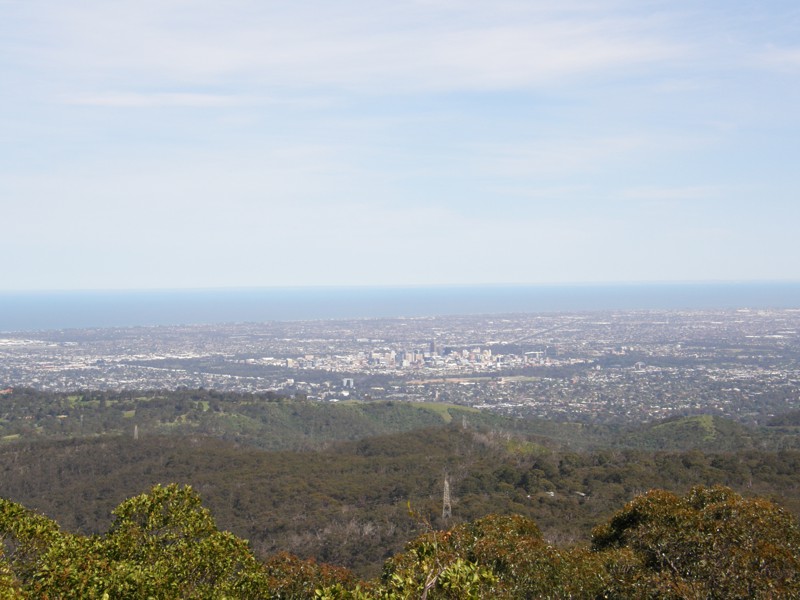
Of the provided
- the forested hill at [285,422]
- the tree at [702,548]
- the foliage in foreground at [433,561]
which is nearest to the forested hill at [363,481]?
the forested hill at [285,422]

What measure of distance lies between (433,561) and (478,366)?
133 meters

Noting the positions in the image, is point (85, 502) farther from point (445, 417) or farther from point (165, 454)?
point (445, 417)

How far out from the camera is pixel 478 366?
13962 centimetres

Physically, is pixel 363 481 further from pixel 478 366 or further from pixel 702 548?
pixel 478 366

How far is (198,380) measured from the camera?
122 meters

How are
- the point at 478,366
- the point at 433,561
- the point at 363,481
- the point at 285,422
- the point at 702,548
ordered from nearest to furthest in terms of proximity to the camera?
1. the point at 433,561
2. the point at 702,548
3. the point at 363,481
4. the point at 285,422
5. the point at 478,366

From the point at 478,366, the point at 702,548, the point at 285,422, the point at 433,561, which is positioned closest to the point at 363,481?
the point at 285,422

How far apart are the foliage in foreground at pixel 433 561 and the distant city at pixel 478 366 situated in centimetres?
7691

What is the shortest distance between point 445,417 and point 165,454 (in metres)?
40.5

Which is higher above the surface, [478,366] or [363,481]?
[363,481]

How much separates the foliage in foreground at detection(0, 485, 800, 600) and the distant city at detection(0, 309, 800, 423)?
7691 centimetres

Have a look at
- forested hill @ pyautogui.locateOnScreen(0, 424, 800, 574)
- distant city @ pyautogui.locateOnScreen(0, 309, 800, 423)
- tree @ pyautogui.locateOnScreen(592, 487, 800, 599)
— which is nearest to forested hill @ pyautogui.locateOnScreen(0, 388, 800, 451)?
forested hill @ pyautogui.locateOnScreen(0, 424, 800, 574)

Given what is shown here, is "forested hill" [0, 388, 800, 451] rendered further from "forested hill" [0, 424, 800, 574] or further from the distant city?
the distant city

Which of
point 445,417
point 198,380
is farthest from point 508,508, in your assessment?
point 198,380
